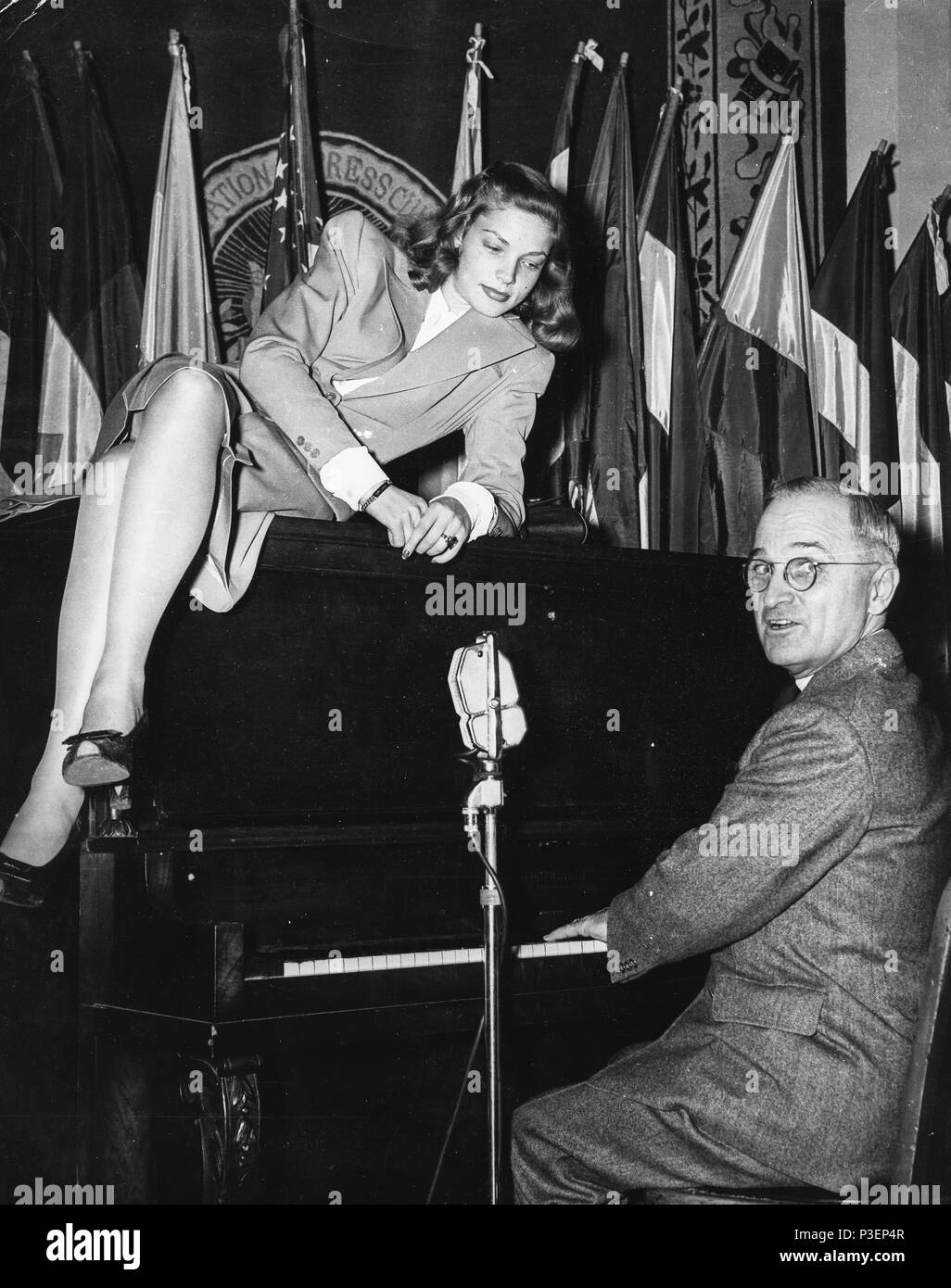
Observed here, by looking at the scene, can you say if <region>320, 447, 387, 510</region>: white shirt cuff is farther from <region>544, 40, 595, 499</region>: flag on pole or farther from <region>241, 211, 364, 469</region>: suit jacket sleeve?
<region>544, 40, 595, 499</region>: flag on pole

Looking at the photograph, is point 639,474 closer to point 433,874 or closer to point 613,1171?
point 433,874

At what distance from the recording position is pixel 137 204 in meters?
5.25

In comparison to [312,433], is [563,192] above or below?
above

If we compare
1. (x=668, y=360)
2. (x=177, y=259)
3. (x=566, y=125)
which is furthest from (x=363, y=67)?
(x=668, y=360)

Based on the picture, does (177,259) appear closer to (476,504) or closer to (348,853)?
(476,504)

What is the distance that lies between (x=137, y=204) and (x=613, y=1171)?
169 inches

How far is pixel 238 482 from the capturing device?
3.13 m

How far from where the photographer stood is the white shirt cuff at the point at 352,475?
3051 millimetres

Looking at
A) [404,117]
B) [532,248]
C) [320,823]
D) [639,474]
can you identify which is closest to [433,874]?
[320,823]

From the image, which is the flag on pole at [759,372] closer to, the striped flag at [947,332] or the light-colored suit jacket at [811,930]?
the striped flag at [947,332]

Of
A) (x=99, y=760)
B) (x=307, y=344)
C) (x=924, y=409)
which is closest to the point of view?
(x=99, y=760)

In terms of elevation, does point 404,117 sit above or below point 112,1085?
above

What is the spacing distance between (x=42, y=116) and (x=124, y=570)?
10.1 feet

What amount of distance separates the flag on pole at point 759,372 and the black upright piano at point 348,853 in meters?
1.84
